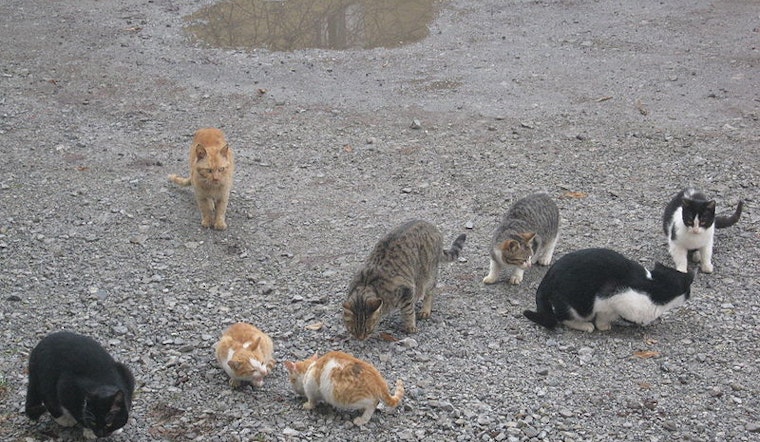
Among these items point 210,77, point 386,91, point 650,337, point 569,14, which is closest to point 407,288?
point 650,337

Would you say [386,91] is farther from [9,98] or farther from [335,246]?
[9,98]

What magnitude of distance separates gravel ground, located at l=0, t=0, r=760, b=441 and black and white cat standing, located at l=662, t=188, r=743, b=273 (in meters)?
0.22

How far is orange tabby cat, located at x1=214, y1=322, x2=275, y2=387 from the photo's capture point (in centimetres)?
529

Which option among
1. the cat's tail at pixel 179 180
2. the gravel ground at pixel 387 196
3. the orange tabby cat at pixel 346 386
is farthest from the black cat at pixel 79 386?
the cat's tail at pixel 179 180

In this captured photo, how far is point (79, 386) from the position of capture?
4.58 meters

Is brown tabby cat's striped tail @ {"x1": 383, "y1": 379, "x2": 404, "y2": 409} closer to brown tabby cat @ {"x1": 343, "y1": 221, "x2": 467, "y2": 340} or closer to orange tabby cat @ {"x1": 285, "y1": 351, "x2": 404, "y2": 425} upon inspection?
orange tabby cat @ {"x1": 285, "y1": 351, "x2": 404, "y2": 425}

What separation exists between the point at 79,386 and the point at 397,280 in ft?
8.17

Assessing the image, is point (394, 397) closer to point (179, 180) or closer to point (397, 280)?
point (397, 280)

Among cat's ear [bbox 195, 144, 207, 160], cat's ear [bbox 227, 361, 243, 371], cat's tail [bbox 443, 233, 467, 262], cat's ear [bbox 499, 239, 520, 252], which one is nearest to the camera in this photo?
cat's ear [bbox 227, 361, 243, 371]

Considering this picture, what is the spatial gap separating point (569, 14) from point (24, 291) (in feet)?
32.6

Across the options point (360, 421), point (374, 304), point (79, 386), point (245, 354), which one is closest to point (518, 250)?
point (374, 304)

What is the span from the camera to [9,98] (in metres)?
10.5

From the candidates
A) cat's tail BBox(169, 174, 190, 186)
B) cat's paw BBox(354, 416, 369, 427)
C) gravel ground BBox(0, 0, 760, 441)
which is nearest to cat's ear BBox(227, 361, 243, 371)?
gravel ground BBox(0, 0, 760, 441)

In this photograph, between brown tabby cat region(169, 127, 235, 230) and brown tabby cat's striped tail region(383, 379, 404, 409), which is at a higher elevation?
brown tabby cat region(169, 127, 235, 230)
